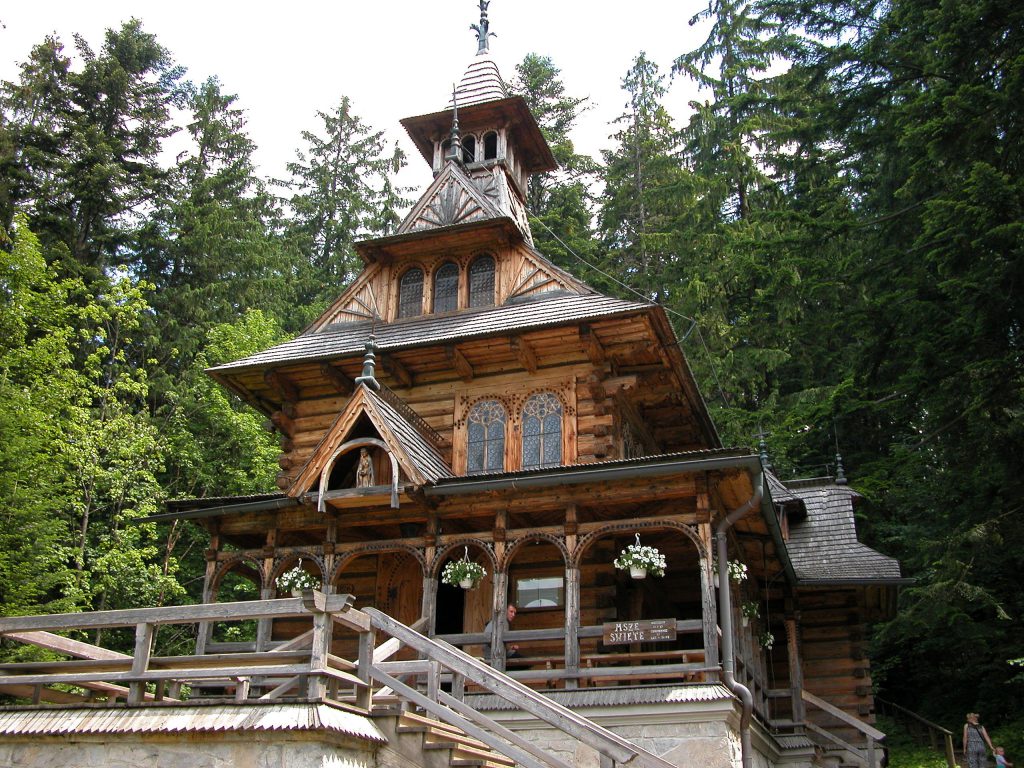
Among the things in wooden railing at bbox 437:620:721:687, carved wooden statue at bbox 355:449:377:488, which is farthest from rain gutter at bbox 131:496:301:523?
wooden railing at bbox 437:620:721:687

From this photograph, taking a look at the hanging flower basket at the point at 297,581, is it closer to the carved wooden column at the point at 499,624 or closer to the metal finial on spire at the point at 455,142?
the carved wooden column at the point at 499,624

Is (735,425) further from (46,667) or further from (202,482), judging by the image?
(46,667)

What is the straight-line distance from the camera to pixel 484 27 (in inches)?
1045

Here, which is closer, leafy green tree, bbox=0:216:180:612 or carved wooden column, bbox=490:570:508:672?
carved wooden column, bbox=490:570:508:672

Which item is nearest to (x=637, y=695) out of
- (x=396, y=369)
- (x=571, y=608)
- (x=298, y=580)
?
(x=571, y=608)

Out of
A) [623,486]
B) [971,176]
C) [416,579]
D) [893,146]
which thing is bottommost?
[416,579]

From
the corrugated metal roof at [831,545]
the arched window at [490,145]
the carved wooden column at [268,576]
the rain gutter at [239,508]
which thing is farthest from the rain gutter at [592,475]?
the arched window at [490,145]

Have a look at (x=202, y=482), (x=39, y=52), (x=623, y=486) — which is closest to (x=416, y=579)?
(x=623, y=486)

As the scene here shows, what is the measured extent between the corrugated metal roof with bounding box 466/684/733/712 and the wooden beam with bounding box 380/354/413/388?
7.12 meters

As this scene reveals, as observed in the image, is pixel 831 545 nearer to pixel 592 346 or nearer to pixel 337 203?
pixel 592 346

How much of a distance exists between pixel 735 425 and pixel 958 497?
803 cm

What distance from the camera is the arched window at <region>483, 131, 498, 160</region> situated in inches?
906

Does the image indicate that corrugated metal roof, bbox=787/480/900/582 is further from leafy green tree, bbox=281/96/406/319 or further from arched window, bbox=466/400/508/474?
leafy green tree, bbox=281/96/406/319

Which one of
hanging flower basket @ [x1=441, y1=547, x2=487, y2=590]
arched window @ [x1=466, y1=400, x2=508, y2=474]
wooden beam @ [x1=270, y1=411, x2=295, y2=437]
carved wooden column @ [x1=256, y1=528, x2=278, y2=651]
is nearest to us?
hanging flower basket @ [x1=441, y1=547, x2=487, y2=590]
